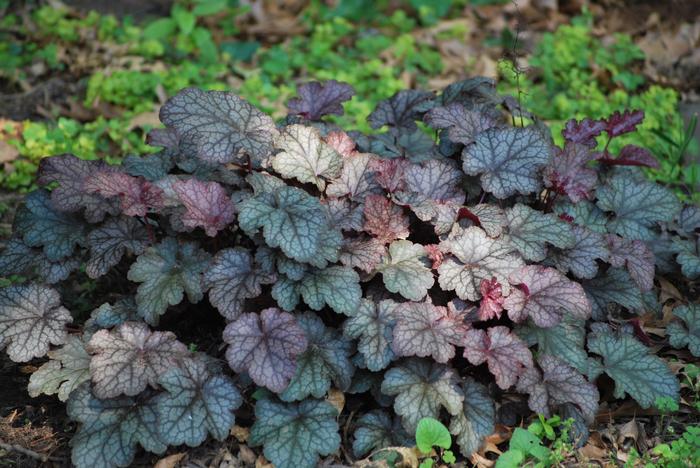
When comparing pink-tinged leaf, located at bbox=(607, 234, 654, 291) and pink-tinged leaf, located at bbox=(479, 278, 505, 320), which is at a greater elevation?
pink-tinged leaf, located at bbox=(479, 278, 505, 320)

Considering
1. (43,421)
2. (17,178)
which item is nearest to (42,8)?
(17,178)

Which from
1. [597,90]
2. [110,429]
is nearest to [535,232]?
[110,429]

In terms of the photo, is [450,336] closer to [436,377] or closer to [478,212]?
[436,377]

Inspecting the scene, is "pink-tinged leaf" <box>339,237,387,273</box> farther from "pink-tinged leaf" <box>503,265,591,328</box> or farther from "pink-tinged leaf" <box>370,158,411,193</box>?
"pink-tinged leaf" <box>503,265,591,328</box>

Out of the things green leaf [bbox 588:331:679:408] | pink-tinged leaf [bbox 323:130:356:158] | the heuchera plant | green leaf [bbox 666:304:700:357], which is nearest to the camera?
the heuchera plant

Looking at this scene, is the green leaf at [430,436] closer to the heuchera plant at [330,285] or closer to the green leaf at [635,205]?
the heuchera plant at [330,285]

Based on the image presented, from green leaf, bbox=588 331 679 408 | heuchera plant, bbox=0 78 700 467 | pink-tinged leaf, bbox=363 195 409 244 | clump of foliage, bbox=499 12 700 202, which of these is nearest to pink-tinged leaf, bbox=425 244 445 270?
heuchera plant, bbox=0 78 700 467

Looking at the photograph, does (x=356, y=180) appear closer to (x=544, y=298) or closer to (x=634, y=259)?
(x=544, y=298)
